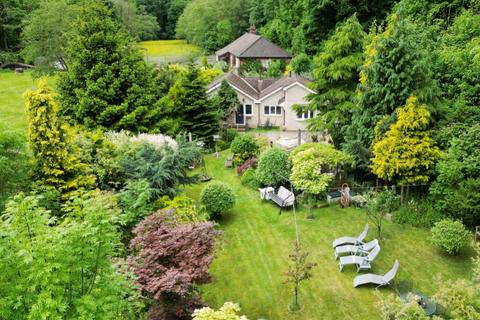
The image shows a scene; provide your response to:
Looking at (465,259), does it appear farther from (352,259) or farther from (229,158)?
(229,158)

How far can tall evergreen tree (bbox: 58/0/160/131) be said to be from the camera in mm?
24234

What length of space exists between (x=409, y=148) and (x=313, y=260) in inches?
258

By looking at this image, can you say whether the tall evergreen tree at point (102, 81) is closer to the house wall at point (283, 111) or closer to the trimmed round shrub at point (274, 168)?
the trimmed round shrub at point (274, 168)

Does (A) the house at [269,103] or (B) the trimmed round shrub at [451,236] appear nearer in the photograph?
(B) the trimmed round shrub at [451,236]

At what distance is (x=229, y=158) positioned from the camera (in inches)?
1084

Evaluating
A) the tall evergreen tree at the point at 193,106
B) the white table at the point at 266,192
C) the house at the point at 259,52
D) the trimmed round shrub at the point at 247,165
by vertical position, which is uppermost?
the house at the point at 259,52

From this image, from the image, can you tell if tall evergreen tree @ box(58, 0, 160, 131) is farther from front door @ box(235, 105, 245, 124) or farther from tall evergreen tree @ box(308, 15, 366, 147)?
front door @ box(235, 105, 245, 124)

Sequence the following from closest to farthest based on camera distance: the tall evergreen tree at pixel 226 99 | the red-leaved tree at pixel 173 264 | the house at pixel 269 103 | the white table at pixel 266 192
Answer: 1. the red-leaved tree at pixel 173 264
2. the white table at pixel 266 192
3. the tall evergreen tree at pixel 226 99
4. the house at pixel 269 103

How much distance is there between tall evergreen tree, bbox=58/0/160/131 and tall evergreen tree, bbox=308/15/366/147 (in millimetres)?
10477

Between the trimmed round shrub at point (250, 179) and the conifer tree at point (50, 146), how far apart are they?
9265mm

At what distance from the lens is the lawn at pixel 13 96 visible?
3571 cm

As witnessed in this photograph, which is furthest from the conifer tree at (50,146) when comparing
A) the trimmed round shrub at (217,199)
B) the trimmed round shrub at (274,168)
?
the trimmed round shrub at (274,168)

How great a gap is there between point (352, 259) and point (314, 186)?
494 centimetres

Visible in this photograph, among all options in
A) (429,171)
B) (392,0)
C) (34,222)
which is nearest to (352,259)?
(429,171)
